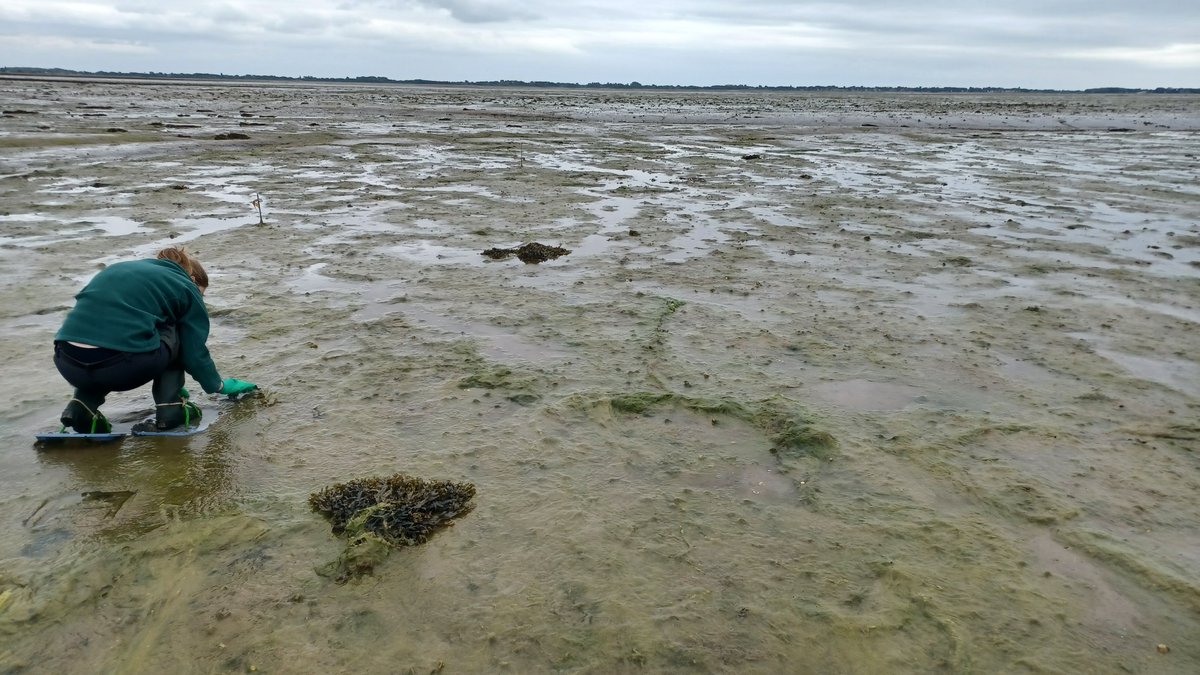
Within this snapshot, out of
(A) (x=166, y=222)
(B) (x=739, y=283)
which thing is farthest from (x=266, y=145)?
(B) (x=739, y=283)

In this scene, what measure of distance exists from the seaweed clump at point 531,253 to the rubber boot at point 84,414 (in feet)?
18.4

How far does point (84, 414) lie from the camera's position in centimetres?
437

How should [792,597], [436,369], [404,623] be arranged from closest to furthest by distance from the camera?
[404,623], [792,597], [436,369]

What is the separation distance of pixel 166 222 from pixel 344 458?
942cm

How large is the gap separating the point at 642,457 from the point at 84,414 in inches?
145

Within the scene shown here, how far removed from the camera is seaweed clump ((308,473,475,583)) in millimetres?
3441

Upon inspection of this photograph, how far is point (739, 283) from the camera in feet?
27.8

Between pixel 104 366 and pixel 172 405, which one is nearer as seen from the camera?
Result: pixel 104 366

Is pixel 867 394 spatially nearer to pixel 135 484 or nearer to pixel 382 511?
pixel 382 511

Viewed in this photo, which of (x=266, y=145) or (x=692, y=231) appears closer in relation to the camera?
(x=692, y=231)

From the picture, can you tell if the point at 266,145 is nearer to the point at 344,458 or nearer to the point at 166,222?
the point at 166,222

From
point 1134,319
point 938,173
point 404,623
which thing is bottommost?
point 404,623

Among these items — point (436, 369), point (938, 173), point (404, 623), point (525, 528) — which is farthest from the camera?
point (938, 173)

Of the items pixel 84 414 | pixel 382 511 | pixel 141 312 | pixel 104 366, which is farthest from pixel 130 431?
pixel 382 511
